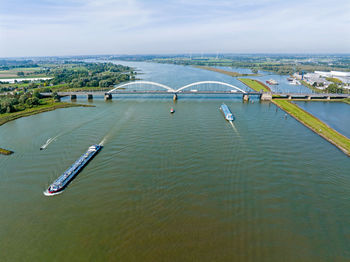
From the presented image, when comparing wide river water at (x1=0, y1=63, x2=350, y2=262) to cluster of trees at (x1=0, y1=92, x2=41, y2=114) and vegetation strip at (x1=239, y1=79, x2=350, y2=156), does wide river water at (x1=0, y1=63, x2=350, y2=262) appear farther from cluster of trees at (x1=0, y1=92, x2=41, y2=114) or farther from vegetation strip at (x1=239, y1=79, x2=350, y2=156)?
cluster of trees at (x1=0, y1=92, x2=41, y2=114)

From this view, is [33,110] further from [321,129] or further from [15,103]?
[321,129]

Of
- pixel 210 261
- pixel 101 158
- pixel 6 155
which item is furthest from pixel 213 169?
pixel 6 155

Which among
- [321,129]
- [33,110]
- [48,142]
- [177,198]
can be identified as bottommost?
[177,198]

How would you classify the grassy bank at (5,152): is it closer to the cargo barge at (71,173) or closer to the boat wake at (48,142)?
the boat wake at (48,142)

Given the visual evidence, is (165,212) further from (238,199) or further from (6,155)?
(6,155)

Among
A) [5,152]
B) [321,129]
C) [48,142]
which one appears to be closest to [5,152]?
[5,152]

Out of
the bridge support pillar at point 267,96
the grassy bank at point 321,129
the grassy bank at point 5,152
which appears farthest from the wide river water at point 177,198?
the bridge support pillar at point 267,96
